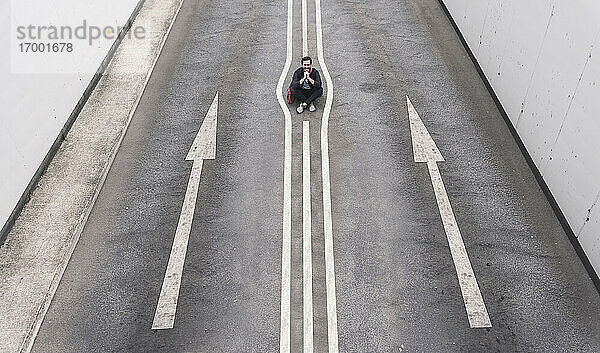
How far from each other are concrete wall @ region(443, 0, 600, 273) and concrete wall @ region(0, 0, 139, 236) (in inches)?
392

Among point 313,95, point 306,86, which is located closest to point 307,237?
point 313,95

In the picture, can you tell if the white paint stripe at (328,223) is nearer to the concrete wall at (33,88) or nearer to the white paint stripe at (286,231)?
the white paint stripe at (286,231)

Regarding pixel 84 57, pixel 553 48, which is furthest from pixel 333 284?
pixel 84 57

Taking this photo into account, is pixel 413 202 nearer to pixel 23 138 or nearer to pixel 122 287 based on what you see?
pixel 122 287

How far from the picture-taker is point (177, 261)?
1062 centimetres

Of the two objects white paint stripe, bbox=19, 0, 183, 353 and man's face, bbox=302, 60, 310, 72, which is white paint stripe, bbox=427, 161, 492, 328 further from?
white paint stripe, bbox=19, 0, 183, 353

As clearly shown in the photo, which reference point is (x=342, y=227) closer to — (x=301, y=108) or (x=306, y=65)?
(x=301, y=108)

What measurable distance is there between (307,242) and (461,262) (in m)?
2.80

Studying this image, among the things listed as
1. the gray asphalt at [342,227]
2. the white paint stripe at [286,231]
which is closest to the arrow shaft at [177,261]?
the gray asphalt at [342,227]

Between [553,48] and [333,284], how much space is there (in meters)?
5.98

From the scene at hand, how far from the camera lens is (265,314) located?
382 inches

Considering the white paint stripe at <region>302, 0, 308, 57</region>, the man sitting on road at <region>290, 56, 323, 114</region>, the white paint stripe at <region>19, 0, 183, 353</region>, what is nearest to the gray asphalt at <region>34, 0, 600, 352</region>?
the white paint stripe at <region>19, 0, 183, 353</region>

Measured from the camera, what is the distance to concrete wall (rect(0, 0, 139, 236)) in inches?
425

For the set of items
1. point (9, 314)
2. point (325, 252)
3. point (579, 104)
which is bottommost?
point (9, 314)
